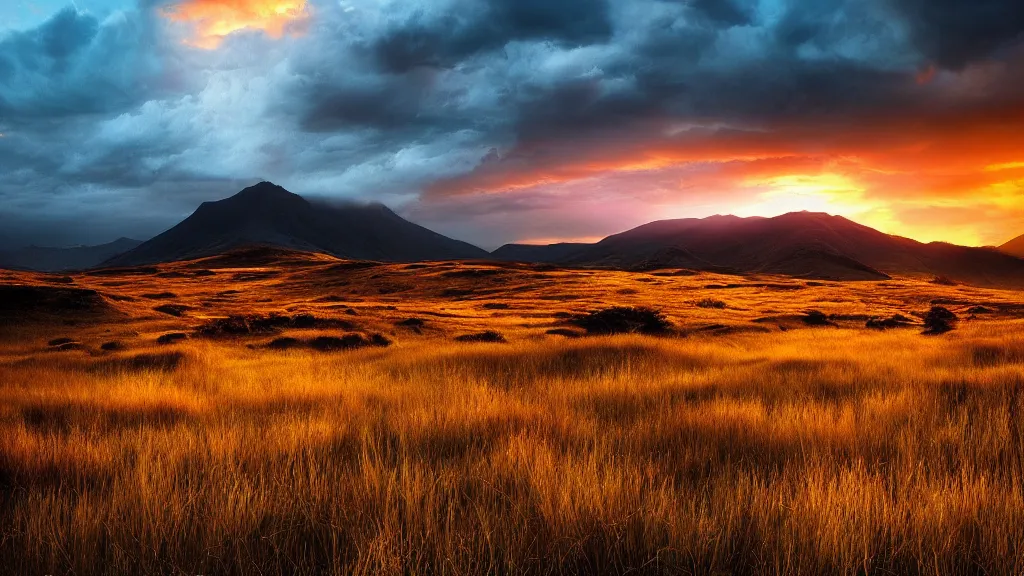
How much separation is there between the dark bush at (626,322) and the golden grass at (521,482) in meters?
16.4

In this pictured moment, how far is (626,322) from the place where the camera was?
2609cm

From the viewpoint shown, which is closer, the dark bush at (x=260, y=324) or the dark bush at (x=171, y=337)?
the dark bush at (x=171, y=337)

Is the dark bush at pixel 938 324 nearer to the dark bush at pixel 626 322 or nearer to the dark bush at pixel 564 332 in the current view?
the dark bush at pixel 626 322

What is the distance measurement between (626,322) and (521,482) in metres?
23.0

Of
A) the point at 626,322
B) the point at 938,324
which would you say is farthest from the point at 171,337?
the point at 938,324

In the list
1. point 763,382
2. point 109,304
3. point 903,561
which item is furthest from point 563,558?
point 109,304

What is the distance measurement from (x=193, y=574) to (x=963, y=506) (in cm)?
431

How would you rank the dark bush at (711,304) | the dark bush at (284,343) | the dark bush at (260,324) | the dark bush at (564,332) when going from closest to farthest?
the dark bush at (284,343)
the dark bush at (260,324)
the dark bush at (564,332)
the dark bush at (711,304)

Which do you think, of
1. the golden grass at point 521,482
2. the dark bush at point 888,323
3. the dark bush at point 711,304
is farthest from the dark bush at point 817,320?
the golden grass at point 521,482

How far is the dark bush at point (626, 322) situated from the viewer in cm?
2485

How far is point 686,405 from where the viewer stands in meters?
6.74

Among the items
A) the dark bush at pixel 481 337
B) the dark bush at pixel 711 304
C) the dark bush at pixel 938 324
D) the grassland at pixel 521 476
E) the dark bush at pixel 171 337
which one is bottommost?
the dark bush at pixel 711 304

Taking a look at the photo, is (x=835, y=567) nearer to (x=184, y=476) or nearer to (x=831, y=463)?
(x=831, y=463)

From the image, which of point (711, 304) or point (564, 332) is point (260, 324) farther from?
point (711, 304)
